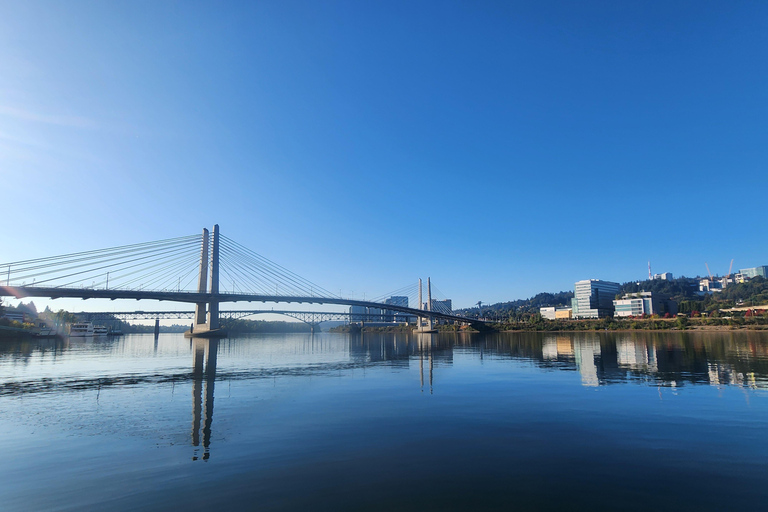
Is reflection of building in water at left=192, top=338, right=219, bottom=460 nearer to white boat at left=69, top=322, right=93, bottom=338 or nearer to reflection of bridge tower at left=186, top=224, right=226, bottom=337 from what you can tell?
reflection of bridge tower at left=186, top=224, right=226, bottom=337

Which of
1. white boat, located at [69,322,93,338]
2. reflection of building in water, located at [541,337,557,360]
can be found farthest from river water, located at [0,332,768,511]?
white boat, located at [69,322,93,338]

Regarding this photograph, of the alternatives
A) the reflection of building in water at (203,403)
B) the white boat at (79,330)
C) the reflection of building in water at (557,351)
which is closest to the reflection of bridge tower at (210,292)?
the reflection of building in water at (203,403)

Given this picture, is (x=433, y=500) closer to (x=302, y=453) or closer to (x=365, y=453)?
(x=365, y=453)

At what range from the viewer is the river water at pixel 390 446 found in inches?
363

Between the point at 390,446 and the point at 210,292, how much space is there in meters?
88.3

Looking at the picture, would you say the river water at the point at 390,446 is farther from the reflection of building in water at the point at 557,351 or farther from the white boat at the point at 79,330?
the white boat at the point at 79,330

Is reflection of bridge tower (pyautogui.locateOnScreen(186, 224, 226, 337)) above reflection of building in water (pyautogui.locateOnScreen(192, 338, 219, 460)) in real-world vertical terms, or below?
above

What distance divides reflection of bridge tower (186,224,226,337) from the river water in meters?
69.1

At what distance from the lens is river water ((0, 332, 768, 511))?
9.21m

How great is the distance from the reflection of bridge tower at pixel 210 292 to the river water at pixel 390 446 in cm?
6909

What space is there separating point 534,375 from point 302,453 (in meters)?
23.2

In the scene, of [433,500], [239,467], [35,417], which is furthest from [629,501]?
[35,417]

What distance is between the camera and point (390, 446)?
1296 cm

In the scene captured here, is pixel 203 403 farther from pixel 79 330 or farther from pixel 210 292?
pixel 79 330
